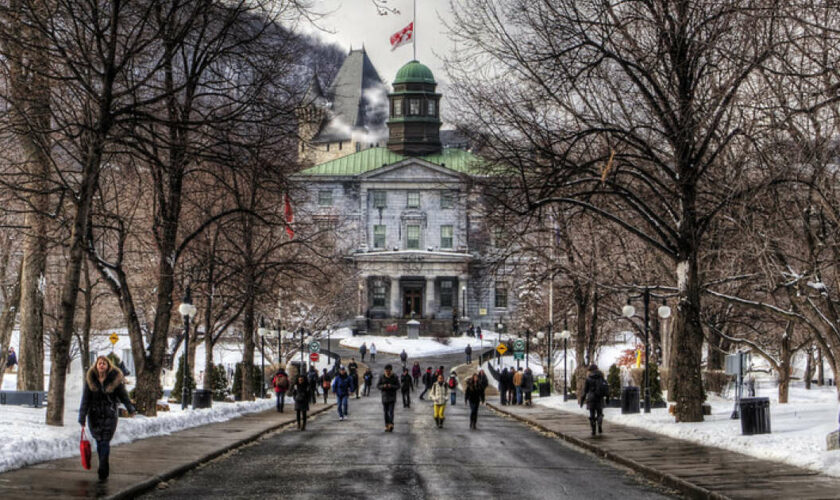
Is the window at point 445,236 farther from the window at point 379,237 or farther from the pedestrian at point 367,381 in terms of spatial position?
the pedestrian at point 367,381

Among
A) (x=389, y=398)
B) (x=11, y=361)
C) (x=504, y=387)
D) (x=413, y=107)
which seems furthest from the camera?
(x=413, y=107)

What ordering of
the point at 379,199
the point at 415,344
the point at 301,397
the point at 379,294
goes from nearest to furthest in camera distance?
the point at 301,397, the point at 415,344, the point at 379,294, the point at 379,199

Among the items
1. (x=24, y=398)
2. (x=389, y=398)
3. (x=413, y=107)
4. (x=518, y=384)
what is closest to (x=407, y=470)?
(x=389, y=398)

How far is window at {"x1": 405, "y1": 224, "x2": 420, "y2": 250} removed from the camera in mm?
121312

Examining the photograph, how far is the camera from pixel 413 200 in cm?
12050

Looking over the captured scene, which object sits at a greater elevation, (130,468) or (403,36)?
(403,36)

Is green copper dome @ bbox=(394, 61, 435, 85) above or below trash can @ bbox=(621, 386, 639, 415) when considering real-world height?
above

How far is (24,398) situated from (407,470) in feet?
46.0

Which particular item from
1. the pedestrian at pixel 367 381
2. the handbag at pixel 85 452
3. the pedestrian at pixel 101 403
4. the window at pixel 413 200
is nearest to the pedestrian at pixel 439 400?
the handbag at pixel 85 452

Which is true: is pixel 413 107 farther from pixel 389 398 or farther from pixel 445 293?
pixel 389 398

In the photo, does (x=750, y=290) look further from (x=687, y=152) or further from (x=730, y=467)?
(x=730, y=467)

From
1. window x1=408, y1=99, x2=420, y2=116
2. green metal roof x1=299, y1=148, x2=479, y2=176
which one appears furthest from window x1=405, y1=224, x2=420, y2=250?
window x1=408, y1=99, x2=420, y2=116

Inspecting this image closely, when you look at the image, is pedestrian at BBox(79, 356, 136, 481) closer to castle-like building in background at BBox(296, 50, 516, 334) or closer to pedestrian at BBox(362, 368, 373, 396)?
pedestrian at BBox(362, 368, 373, 396)

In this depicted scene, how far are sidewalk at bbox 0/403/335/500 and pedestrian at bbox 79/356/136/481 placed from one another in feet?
1.65
